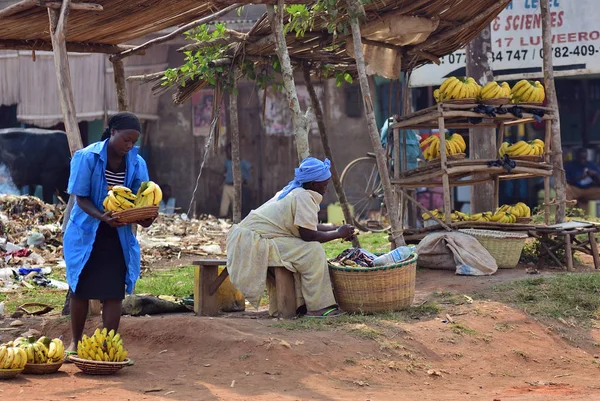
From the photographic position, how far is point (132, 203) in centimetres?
614

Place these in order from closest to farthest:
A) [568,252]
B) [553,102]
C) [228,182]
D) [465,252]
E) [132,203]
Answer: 1. [132,203]
2. [465,252]
3. [568,252]
4. [553,102]
5. [228,182]

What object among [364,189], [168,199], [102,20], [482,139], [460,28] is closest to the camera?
[102,20]

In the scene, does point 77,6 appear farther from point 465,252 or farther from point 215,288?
point 465,252

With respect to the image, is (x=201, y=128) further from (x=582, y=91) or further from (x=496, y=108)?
(x=496, y=108)

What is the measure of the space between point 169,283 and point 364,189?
7.09 meters

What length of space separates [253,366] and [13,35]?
4.30 m

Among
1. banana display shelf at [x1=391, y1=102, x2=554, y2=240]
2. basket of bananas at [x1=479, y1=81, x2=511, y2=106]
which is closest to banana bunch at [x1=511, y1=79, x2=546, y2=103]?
banana display shelf at [x1=391, y1=102, x2=554, y2=240]

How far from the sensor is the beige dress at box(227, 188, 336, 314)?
24.4ft

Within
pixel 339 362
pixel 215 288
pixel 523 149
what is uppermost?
pixel 523 149

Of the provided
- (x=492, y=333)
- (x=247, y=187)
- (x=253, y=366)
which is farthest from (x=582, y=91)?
(x=253, y=366)

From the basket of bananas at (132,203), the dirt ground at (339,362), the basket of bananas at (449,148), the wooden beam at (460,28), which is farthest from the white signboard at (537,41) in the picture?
the basket of bananas at (132,203)

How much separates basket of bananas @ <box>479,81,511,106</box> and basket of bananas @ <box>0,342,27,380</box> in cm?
611

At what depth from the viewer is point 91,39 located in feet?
29.0

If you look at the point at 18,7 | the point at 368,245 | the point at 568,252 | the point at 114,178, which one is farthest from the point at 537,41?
the point at 114,178
